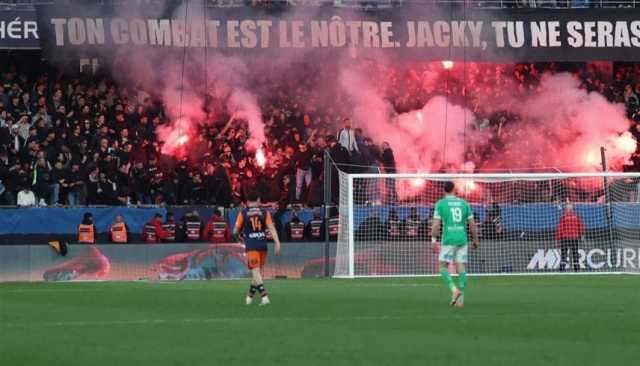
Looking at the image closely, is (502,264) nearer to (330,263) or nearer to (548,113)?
(330,263)

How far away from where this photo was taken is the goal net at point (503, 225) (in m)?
28.8

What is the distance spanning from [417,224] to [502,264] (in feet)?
7.18

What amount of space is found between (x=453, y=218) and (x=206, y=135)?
14.6 m

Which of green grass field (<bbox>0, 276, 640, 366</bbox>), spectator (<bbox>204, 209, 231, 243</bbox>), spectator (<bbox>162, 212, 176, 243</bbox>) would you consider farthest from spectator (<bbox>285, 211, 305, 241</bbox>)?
green grass field (<bbox>0, 276, 640, 366</bbox>)

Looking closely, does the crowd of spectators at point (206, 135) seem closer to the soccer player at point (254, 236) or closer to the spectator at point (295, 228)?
the spectator at point (295, 228)

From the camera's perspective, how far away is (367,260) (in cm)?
2883

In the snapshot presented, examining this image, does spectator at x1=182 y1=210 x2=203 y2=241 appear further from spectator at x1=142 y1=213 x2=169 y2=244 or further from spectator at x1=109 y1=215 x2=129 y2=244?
spectator at x1=109 y1=215 x2=129 y2=244

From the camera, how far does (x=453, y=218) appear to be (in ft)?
60.2

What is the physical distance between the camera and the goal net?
2881 centimetres

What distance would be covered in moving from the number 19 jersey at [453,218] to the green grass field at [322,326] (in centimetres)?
97

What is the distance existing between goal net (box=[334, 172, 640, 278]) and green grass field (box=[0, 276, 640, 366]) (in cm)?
575

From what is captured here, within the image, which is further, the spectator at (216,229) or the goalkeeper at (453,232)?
the spectator at (216,229)

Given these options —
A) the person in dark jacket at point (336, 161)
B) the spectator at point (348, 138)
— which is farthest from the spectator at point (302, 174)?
the spectator at point (348, 138)

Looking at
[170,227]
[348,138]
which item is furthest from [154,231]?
[348,138]
